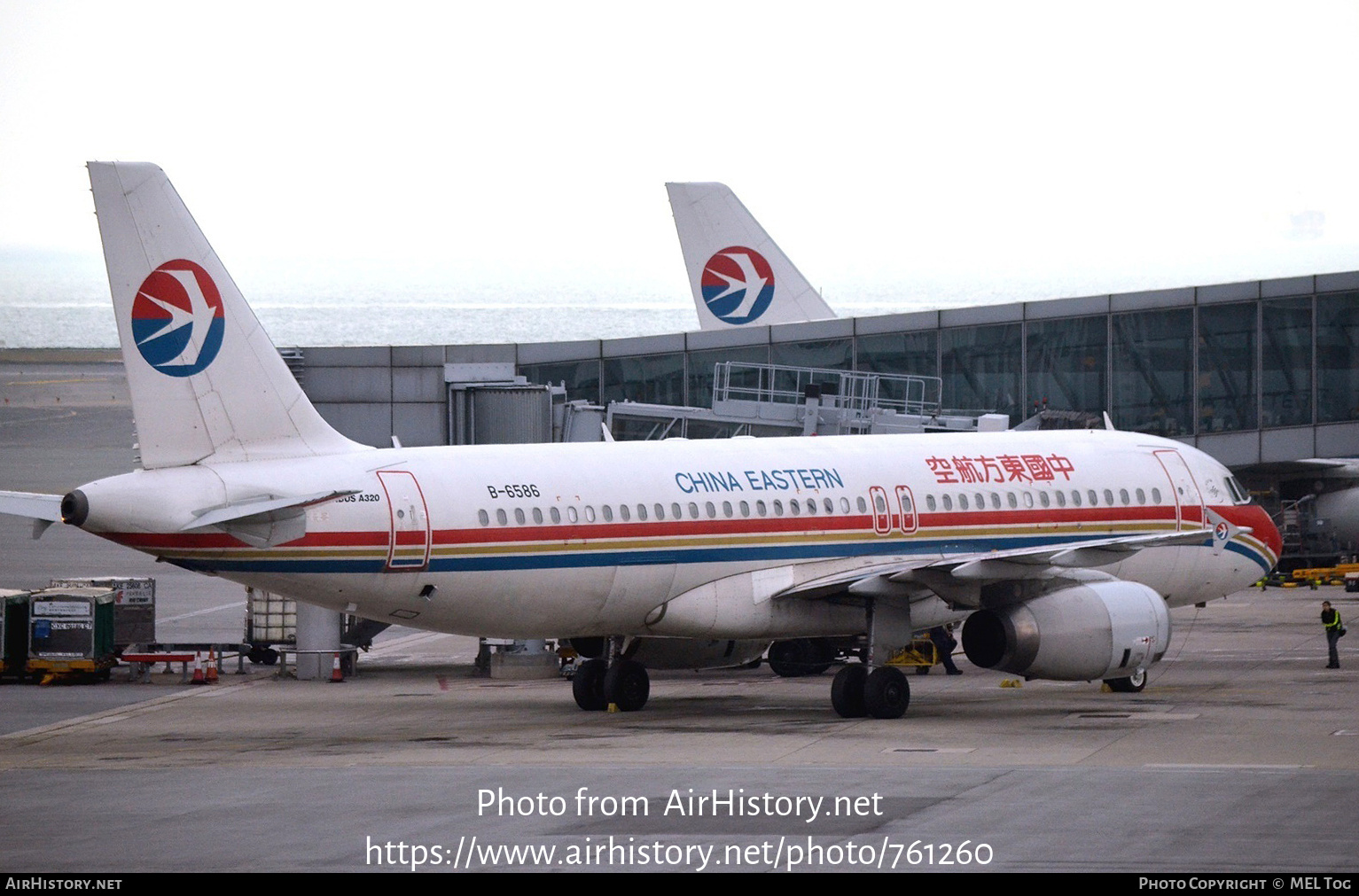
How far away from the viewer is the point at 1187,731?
2828 centimetres

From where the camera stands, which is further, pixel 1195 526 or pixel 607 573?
pixel 1195 526

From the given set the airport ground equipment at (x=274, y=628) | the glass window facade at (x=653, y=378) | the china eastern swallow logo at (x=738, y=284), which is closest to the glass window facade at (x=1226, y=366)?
the china eastern swallow logo at (x=738, y=284)

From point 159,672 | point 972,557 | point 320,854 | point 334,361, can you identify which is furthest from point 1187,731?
point 334,361

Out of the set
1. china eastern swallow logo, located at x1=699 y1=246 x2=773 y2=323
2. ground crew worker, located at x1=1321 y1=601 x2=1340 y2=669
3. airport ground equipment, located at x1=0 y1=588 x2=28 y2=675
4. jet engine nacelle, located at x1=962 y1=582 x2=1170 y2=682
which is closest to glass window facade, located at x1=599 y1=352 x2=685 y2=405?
china eastern swallow logo, located at x1=699 y1=246 x2=773 y2=323

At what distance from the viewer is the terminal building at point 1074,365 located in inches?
2056

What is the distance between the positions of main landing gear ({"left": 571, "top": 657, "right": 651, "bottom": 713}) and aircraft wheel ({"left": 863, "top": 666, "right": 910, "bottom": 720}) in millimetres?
4161

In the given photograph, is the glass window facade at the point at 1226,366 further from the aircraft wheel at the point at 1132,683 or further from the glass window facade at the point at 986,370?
the aircraft wheel at the point at 1132,683

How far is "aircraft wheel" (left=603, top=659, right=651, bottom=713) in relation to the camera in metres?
32.2

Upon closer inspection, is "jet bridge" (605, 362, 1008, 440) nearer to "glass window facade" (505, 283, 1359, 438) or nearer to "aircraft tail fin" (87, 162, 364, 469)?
"glass window facade" (505, 283, 1359, 438)

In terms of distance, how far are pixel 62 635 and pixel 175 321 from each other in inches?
494

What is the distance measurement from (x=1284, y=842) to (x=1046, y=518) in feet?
49.4

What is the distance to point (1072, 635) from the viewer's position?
3011 centimetres

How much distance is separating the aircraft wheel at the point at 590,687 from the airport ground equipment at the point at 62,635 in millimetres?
11083

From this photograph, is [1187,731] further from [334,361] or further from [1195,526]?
[334,361]
